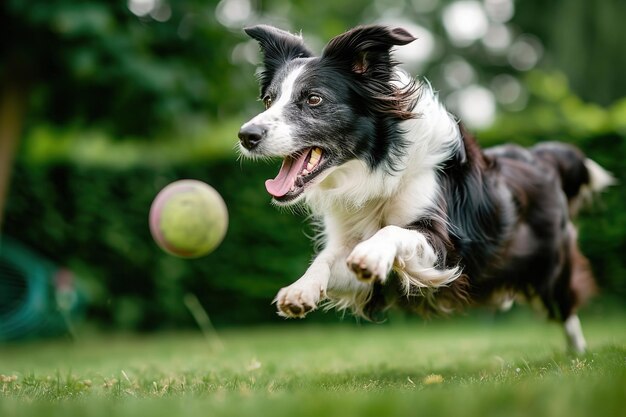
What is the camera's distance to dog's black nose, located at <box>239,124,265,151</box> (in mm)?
4129

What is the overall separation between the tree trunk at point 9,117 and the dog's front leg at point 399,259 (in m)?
6.61

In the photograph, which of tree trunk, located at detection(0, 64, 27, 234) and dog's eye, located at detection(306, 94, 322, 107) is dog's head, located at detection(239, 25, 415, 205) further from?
tree trunk, located at detection(0, 64, 27, 234)

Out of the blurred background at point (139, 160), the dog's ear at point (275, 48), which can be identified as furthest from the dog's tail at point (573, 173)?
the blurred background at point (139, 160)

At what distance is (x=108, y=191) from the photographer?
10.0m

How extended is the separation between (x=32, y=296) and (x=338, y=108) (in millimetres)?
5816

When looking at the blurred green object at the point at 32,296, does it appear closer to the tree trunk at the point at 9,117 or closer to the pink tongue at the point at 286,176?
the tree trunk at the point at 9,117

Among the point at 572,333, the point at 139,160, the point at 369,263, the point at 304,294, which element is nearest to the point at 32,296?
the point at 139,160

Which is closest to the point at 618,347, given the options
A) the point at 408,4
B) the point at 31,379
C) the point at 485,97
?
the point at 31,379

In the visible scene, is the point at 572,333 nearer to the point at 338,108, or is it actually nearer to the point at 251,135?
the point at 338,108

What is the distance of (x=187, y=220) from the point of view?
17.9 feet

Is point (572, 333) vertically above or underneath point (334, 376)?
underneath

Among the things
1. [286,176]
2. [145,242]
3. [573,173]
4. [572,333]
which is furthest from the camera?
[145,242]

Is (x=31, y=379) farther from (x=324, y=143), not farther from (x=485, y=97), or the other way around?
(x=485, y=97)

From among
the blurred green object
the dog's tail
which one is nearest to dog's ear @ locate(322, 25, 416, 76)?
the dog's tail
